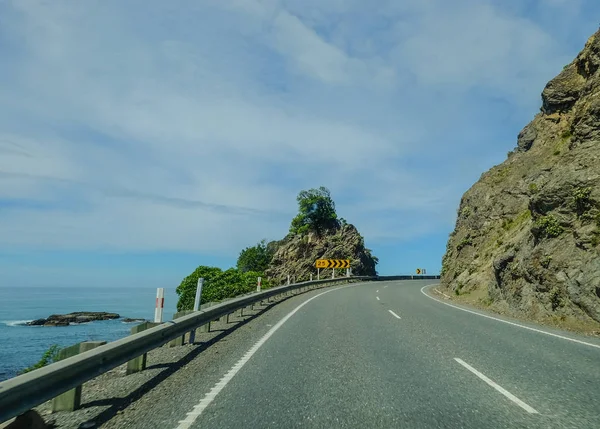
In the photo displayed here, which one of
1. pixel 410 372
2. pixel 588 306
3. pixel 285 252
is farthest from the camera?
pixel 285 252

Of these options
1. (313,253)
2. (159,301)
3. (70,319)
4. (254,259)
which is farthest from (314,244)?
(159,301)

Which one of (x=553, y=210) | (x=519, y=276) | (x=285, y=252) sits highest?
(x=285, y=252)

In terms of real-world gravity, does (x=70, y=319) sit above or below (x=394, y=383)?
below

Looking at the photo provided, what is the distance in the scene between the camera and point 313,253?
83250 millimetres

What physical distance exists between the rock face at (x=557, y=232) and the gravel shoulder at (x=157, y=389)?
449 inches

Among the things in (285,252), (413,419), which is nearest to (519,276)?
(413,419)

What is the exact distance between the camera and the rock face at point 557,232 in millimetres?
15008

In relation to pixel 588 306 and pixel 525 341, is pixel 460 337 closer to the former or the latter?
pixel 525 341

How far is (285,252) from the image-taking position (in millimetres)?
85562

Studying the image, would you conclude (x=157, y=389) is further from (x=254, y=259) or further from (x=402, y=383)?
(x=254, y=259)

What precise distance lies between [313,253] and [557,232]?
66535 mm

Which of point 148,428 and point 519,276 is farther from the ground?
point 519,276

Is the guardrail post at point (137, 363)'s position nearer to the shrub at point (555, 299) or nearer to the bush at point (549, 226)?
the shrub at point (555, 299)

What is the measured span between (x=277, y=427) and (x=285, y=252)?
8138cm
